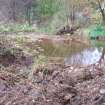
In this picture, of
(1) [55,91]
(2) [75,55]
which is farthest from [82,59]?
(1) [55,91]

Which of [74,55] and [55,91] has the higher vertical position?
[55,91]

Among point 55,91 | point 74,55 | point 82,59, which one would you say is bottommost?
point 74,55

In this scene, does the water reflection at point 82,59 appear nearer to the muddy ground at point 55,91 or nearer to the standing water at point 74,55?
the standing water at point 74,55

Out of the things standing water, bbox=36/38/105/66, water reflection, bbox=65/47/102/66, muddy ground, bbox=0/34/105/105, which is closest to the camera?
muddy ground, bbox=0/34/105/105

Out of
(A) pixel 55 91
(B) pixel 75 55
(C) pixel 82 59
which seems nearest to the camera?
(A) pixel 55 91

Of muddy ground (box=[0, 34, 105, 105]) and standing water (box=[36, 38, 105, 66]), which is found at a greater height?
muddy ground (box=[0, 34, 105, 105])

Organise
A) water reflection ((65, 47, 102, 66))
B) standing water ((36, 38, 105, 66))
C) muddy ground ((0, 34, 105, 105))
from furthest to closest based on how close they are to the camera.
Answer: standing water ((36, 38, 105, 66)) → water reflection ((65, 47, 102, 66)) → muddy ground ((0, 34, 105, 105))

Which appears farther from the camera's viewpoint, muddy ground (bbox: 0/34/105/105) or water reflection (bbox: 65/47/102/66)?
water reflection (bbox: 65/47/102/66)

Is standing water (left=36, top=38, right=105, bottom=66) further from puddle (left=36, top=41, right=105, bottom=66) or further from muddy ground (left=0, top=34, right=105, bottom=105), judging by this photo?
muddy ground (left=0, top=34, right=105, bottom=105)

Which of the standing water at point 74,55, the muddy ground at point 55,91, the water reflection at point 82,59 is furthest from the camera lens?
the standing water at point 74,55

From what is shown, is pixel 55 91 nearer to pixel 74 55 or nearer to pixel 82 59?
pixel 82 59

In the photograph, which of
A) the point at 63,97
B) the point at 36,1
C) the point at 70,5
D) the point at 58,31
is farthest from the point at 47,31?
the point at 63,97

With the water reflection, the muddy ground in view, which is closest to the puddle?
the water reflection

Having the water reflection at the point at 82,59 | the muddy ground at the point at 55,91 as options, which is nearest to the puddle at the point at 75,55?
the water reflection at the point at 82,59
